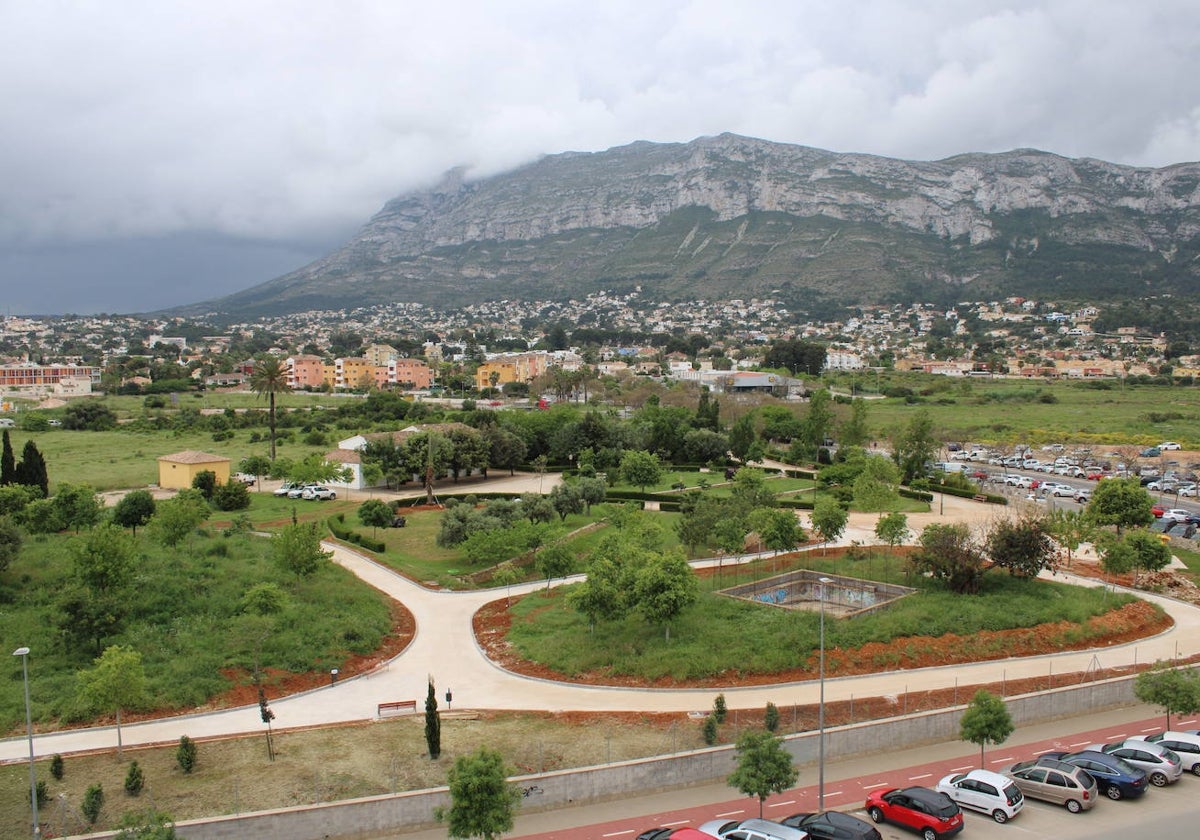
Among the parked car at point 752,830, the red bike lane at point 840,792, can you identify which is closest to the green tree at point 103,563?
the red bike lane at point 840,792

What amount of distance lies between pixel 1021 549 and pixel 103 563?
28847 mm

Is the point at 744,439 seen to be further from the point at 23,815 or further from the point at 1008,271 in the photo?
the point at 1008,271

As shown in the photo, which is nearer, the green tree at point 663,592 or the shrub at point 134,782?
the shrub at point 134,782

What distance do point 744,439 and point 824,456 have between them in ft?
18.5

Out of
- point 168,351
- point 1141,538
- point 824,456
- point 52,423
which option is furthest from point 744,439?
point 168,351

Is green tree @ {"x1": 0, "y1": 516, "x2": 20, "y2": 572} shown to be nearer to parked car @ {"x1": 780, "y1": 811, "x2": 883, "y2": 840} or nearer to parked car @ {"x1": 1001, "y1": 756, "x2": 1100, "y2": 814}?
parked car @ {"x1": 780, "y1": 811, "x2": 883, "y2": 840}

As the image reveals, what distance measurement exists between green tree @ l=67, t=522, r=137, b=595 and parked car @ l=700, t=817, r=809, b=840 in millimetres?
18585

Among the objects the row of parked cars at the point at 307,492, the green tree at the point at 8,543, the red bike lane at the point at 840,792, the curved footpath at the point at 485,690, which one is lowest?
the red bike lane at the point at 840,792

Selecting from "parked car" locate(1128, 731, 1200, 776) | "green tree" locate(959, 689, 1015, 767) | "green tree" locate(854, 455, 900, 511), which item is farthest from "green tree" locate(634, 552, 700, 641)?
"green tree" locate(854, 455, 900, 511)

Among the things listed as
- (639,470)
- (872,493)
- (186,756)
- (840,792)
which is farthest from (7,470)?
(872,493)

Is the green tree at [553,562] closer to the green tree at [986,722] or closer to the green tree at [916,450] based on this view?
the green tree at [986,722]

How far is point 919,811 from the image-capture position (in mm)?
15172

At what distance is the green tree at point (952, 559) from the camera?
27984mm

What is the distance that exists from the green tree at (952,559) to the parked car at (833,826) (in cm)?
1480
